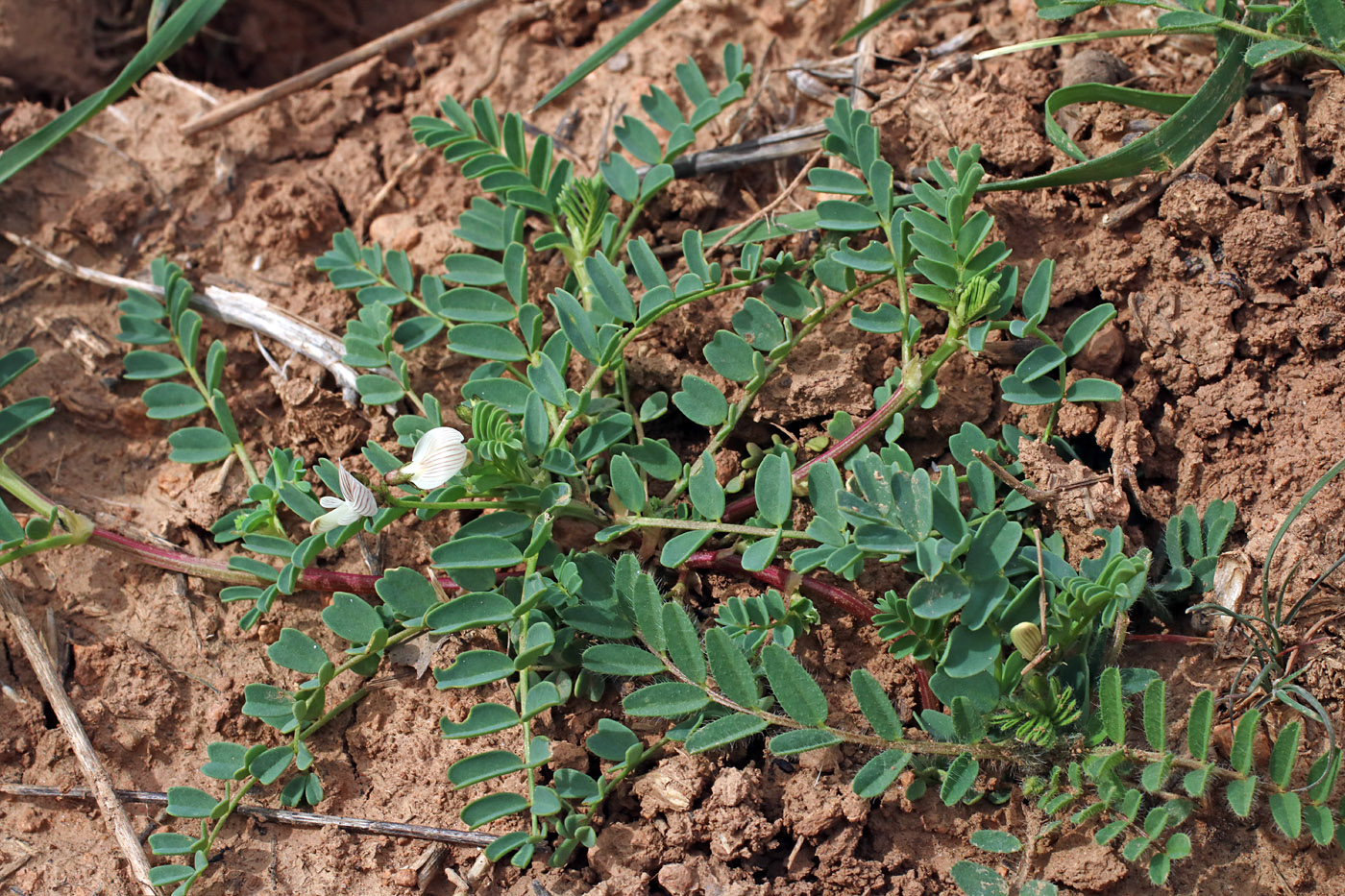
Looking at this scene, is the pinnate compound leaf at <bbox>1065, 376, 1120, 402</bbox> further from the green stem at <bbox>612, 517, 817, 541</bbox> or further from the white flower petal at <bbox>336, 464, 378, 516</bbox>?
the white flower petal at <bbox>336, 464, 378, 516</bbox>

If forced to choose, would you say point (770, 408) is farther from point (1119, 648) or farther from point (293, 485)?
point (293, 485)

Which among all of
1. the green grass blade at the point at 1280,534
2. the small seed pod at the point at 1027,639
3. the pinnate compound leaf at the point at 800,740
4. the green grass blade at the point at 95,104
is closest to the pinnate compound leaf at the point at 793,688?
the pinnate compound leaf at the point at 800,740

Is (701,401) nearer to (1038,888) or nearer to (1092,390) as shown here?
(1092,390)

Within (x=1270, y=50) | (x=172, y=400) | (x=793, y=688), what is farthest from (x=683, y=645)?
(x=1270, y=50)

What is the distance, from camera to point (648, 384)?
266 centimetres

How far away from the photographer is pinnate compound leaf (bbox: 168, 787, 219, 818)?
2.11 m

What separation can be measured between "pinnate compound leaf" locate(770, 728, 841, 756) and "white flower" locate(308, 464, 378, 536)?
923 millimetres

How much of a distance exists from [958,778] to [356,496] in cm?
130

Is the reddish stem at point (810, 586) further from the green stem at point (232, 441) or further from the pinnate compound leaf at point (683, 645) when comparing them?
the green stem at point (232, 441)

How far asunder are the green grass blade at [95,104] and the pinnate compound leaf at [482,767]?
201cm

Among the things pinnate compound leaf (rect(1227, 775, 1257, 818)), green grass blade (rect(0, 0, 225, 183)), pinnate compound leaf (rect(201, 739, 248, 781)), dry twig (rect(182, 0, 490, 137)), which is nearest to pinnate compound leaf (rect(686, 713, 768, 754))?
pinnate compound leaf (rect(1227, 775, 1257, 818))

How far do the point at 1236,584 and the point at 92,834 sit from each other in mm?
2575

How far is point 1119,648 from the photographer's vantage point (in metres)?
2.05

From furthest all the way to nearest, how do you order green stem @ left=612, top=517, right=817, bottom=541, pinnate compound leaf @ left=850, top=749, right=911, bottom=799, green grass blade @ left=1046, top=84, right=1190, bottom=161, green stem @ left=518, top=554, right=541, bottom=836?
green grass blade @ left=1046, top=84, right=1190, bottom=161 < green stem @ left=612, top=517, right=817, bottom=541 < green stem @ left=518, top=554, right=541, bottom=836 < pinnate compound leaf @ left=850, top=749, right=911, bottom=799
